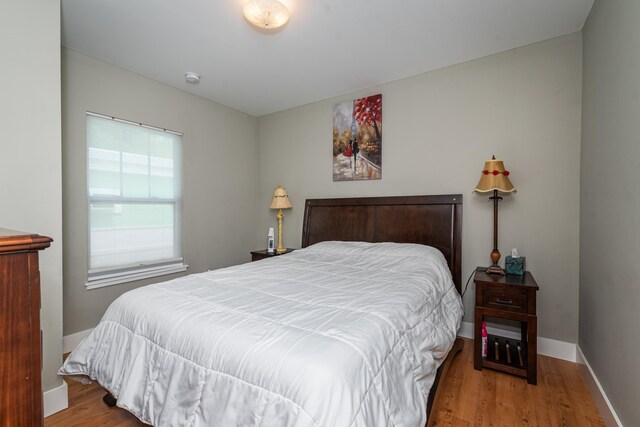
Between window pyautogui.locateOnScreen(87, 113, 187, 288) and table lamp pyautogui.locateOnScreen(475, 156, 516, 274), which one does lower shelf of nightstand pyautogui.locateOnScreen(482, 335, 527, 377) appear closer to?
table lamp pyautogui.locateOnScreen(475, 156, 516, 274)

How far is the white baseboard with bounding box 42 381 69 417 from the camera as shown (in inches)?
67.0

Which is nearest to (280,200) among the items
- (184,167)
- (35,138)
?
(184,167)

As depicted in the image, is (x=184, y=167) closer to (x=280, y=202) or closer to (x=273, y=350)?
(x=280, y=202)

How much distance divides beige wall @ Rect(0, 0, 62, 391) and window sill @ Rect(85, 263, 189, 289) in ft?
3.00

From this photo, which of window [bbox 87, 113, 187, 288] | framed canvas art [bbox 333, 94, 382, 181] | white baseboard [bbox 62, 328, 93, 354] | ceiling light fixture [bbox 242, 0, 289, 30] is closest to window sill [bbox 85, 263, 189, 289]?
window [bbox 87, 113, 187, 288]

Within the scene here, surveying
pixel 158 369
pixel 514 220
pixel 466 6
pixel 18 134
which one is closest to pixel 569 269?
pixel 514 220

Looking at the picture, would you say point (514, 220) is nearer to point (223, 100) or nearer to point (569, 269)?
point (569, 269)

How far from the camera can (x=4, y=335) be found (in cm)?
64

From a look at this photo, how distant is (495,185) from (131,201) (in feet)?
10.7

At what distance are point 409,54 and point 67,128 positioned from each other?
2.94 meters

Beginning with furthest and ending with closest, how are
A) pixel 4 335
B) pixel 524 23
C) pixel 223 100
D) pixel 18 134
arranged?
pixel 223 100
pixel 524 23
pixel 18 134
pixel 4 335

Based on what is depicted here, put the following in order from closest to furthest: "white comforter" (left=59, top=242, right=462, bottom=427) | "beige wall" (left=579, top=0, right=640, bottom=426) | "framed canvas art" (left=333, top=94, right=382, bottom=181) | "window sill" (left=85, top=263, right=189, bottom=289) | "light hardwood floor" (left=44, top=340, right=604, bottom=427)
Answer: "white comforter" (left=59, top=242, right=462, bottom=427) < "beige wall" (left=579, top=0, right=640, bottom=426) < "light hardwood floor" (left=44, top=340, right=604, bottom=427) < "window sill" (left=85, top=263, right=189, bottom=289) < "framed canvas art" (left=333, top=94, right=382, bottom=181)

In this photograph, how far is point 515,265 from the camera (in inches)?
90.0

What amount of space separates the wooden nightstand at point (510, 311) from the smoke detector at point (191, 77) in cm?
310
